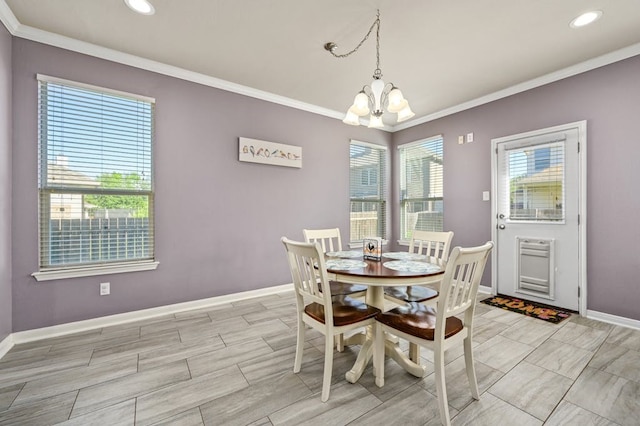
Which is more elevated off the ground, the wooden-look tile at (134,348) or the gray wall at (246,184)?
the gray wall at (246,184)

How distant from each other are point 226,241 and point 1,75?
2.29 metres

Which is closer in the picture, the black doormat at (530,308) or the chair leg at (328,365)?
the chair leg at (328,365)

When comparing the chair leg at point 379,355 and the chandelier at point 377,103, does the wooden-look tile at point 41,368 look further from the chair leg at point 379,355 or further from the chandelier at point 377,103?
the chandelier at point 377,103

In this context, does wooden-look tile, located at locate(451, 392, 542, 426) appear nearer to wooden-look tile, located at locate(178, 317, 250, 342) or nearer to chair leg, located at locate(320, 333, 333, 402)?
chair leg, located at locate(320, 333, 333, 402)

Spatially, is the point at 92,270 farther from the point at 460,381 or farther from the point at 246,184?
the point at 460,381

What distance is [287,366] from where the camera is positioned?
6.59ft

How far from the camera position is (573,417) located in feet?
4.98

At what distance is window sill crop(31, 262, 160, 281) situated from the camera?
2.42 meters

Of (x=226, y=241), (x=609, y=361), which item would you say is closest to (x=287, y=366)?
(x=226, y=241)

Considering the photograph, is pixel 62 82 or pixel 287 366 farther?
pixel 62 82

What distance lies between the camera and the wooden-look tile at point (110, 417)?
148 centimetres

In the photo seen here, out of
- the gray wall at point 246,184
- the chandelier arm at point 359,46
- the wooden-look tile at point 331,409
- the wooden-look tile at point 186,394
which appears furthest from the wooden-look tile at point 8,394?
the chandelier arm at point 359,46

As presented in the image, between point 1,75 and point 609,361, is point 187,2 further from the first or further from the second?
point 609,361

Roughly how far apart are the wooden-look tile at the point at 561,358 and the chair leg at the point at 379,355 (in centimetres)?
120
